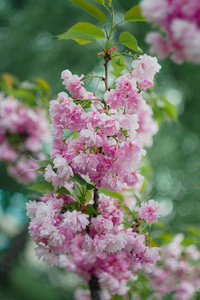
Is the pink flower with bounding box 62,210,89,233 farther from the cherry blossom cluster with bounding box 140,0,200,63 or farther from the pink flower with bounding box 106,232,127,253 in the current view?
the cherry blossom cluster with bounding box 140,0,200,63

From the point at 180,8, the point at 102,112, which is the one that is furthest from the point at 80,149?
the point at 180,8

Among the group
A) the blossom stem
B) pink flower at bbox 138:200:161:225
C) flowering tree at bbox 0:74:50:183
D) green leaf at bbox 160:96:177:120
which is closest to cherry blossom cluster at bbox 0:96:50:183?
flowering tree at bbox 0:74:50:183

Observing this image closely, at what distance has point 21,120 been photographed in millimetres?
1725

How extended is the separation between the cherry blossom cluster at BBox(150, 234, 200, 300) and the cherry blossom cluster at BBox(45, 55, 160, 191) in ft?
2.31

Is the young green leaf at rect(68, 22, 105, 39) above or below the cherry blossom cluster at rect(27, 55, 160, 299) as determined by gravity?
above

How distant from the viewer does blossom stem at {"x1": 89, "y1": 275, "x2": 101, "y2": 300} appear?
32.1 inches

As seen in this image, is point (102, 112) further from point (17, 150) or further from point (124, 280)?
point (17, 150)

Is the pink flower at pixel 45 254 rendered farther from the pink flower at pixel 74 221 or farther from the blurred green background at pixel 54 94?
the blurred green background at pixel 54 94

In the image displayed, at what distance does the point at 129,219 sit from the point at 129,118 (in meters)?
0.38

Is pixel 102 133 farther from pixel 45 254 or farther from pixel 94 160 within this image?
pixel 45 254

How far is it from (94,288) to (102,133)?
1.44ft

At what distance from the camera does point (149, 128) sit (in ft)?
4.23

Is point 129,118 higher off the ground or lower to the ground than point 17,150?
lower

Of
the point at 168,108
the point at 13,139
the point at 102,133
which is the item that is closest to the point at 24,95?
the point at 13,139
